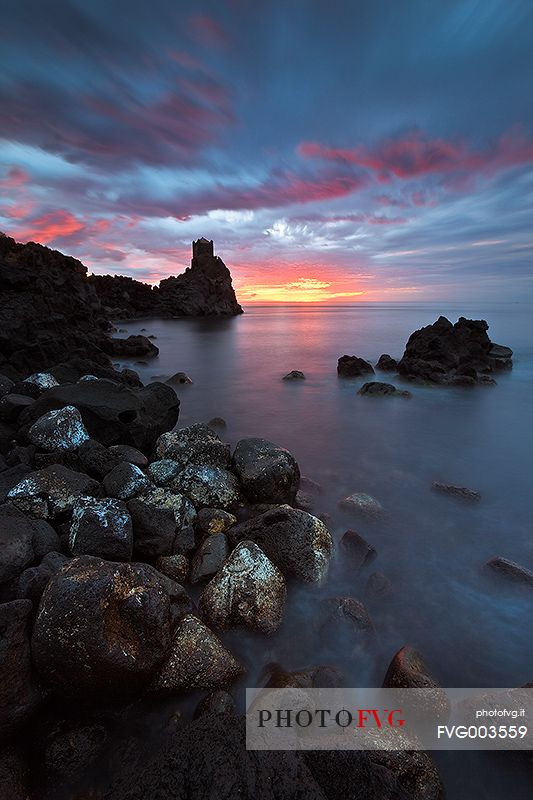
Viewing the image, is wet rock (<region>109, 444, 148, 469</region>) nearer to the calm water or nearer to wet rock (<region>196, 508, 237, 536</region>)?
wet rock (<region>196, 508, 237, 536</region>)

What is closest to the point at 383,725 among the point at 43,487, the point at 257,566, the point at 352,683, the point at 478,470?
the point at 352,683

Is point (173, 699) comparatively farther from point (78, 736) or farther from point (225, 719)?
point (225, 719)

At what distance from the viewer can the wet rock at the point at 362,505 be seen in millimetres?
6371

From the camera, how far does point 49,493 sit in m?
4.69

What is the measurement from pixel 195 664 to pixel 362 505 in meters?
3.90

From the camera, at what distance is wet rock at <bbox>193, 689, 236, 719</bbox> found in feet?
10.3

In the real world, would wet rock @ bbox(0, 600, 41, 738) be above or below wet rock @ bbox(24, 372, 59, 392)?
below

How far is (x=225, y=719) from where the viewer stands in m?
2.29

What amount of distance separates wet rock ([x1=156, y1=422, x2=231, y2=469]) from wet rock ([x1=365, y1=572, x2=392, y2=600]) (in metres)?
2.88

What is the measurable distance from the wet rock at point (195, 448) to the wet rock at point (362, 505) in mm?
2195

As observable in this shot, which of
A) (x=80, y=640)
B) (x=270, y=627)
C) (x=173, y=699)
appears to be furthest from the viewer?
(x=270, y=627)

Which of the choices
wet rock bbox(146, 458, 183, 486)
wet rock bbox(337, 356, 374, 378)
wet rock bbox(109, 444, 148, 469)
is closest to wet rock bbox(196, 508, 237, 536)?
wet rock bbox(146, 458, 183, 486)

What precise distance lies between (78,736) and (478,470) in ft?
27.4

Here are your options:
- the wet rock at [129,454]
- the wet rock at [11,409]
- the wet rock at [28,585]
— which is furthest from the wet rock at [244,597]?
the wet rock at [11,409]
